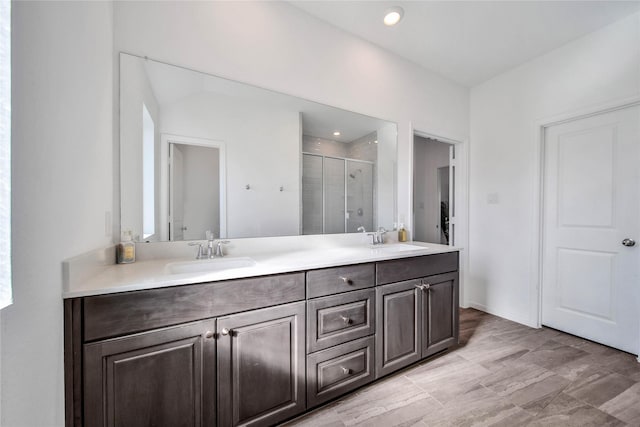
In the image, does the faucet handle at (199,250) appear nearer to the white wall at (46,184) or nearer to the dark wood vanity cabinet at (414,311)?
the white wall at (46,184)

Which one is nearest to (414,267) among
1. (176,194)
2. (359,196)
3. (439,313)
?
(439,313)

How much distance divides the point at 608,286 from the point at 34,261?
11.7 feet

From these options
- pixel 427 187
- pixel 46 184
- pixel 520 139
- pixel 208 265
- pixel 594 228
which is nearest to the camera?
pixel 46 184

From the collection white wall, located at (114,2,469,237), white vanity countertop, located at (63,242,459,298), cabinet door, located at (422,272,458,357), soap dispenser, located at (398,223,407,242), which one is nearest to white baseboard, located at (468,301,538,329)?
cabinet door, located at (422,272,458,357)

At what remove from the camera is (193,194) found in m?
1.58

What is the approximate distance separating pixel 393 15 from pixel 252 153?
150 cm

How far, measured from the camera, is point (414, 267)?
1769mm

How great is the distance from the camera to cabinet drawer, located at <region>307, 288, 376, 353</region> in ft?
4.46

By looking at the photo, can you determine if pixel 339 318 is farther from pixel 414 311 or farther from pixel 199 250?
pixel 199 250

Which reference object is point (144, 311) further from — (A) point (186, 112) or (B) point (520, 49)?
(B) point (520, 49)

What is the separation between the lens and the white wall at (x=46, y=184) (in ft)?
1.96

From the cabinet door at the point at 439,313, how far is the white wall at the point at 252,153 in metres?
1.10

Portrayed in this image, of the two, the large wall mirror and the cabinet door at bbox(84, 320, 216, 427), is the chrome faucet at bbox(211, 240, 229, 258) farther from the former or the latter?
the cabinet door at bbox(84, 320, 216, 427)

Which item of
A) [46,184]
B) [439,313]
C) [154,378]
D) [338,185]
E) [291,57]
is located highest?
[291,57]
